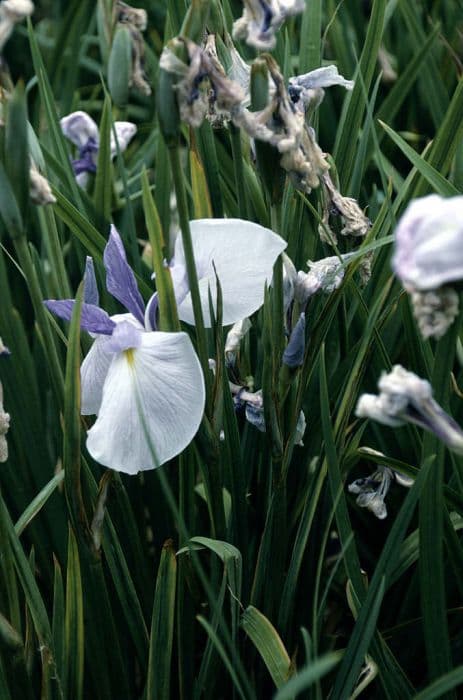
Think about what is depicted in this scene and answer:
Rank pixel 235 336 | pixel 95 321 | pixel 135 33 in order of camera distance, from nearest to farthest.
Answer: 1. pixel 95 321
2. pixel 235 336
3. pixel 135 33

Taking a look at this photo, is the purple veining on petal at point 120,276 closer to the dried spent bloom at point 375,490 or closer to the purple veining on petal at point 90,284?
the purple veining on petal at point 90,284

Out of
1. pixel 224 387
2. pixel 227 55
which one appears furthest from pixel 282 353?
pixel 227 55

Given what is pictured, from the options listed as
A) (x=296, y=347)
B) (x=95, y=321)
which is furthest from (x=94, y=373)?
(x=296, y=347)

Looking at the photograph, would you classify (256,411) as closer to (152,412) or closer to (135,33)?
(152,412)

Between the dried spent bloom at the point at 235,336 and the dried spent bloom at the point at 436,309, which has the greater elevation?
the dried spent bloom at the point at 436,309

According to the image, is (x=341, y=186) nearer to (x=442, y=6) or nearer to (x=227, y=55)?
(x=227, y=55)

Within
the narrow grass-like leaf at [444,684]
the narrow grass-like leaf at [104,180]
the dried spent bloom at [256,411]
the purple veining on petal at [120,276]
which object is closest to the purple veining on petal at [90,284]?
the purple veining on petal at [120,276]

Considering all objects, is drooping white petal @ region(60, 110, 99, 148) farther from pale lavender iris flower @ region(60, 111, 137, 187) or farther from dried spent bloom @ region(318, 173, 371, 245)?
dried spent bloom @ region(318, 173, 371, 245)
